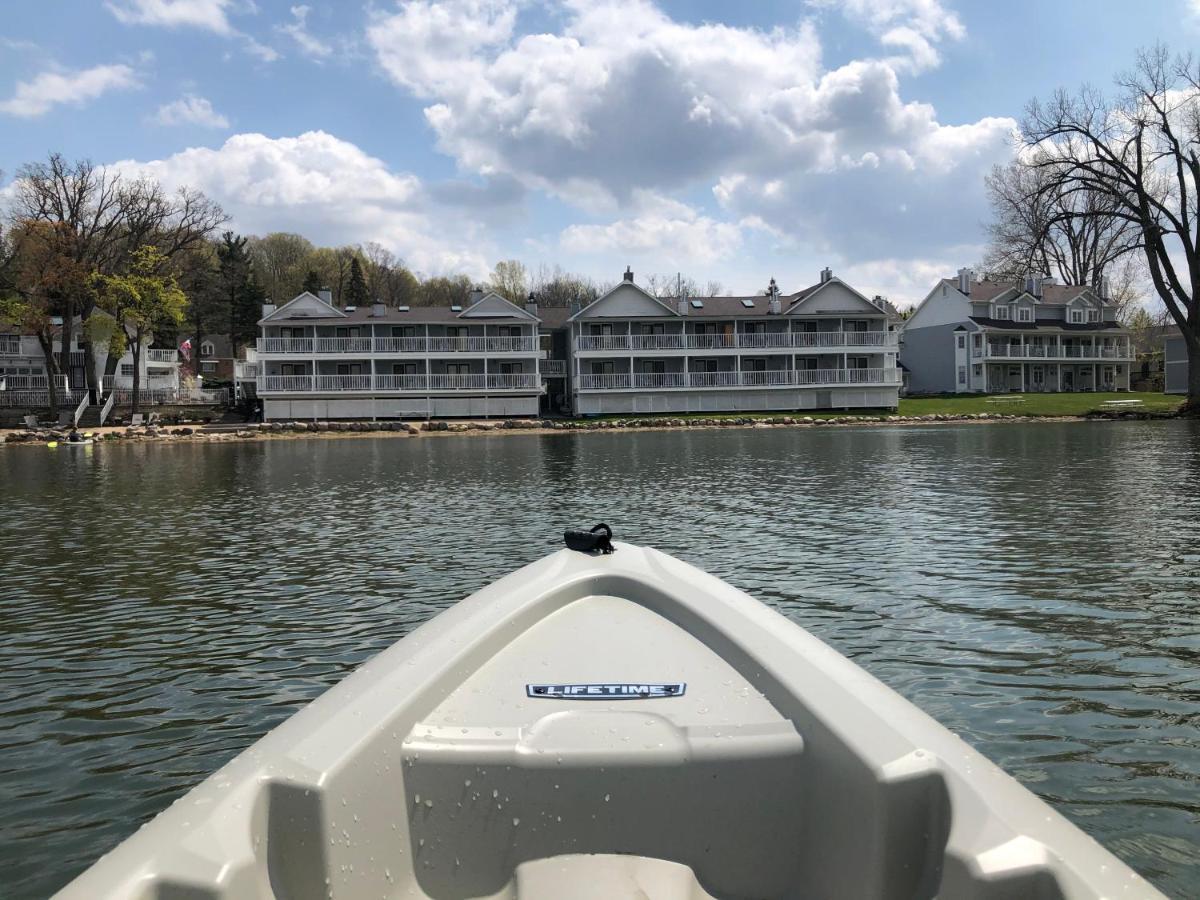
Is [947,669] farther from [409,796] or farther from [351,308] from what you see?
[351,308]

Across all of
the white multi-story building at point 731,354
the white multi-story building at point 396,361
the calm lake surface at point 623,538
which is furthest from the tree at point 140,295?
the calm lake surface at point 623,538

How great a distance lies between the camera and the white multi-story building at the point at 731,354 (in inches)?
2383

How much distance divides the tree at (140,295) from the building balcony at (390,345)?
6.76m

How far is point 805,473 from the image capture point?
22844 millimetres

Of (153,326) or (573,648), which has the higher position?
(153,326)

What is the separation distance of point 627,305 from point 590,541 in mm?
56980

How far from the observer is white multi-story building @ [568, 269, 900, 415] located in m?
60.5

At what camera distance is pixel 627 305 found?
61.3 meters

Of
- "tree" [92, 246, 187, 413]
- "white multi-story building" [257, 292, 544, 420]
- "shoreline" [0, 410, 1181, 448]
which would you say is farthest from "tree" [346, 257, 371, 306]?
"shoreline" [0, 410, 1181, 448]

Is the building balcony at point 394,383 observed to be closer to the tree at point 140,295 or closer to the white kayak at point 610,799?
the tree at point 140,295

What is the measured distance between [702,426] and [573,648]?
4914cm

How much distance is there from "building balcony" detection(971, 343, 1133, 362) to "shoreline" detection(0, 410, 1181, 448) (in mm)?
18158

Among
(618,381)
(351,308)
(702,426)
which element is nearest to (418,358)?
(351,308)

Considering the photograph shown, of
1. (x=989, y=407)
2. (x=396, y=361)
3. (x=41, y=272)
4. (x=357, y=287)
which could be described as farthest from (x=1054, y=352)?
(x=41, y=272)
